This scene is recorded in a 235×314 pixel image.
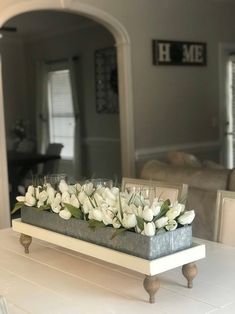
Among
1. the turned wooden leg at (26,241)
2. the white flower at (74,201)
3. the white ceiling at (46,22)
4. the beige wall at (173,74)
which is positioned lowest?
the turned wooden leg at (26,241)

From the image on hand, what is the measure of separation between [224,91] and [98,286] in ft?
17.1

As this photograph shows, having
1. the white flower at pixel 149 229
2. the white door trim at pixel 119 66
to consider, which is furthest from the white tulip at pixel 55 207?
the white door trim at pixel 119 66

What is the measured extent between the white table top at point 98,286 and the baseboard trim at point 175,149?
11.0ft

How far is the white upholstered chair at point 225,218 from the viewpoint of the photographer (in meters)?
2.43

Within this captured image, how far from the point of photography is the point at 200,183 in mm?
3613

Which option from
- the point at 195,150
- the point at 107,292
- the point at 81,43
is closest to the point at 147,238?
the point at 107,292

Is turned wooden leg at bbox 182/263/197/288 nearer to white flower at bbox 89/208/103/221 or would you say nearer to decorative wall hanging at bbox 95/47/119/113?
white flower at bbox 89/208/103/221

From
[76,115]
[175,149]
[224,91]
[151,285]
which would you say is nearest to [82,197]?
[151,285]

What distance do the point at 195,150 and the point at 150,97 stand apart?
1.05 metres

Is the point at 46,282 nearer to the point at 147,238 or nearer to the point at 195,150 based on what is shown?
the point at 147,238

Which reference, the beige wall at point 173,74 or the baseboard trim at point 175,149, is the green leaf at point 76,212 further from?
the baseboard trim at point 175,149

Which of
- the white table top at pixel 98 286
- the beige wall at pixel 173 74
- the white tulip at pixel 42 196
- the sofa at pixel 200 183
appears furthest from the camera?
the beige wall at pixel 173 74

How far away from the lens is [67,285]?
1.85 metres

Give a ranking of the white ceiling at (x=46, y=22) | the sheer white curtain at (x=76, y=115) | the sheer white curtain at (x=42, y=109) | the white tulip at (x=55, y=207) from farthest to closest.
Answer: the sheer white curtain at (x=42, y=109) → the sheer white curtain at (x=76, y=115) → the white ceiling at (x=46, y=22) → the white tulip at (x=55, y=207)
